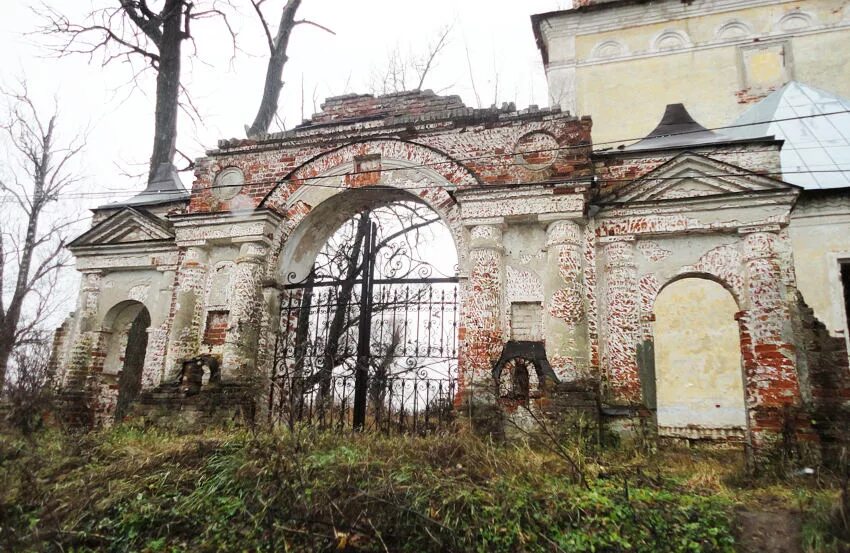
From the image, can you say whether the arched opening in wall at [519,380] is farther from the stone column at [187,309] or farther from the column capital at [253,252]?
the stone column at [187,309]

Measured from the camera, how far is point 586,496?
4.71 m

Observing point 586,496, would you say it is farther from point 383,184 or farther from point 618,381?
point 383,184

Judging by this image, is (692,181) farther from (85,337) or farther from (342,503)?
(85,337)

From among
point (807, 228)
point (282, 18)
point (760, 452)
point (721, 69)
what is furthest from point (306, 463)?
point (282, 18)

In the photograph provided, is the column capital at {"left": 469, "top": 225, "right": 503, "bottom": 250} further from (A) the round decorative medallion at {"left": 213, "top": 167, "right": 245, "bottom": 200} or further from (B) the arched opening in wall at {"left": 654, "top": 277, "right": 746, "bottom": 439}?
(B) the arched opening in wall at {"left": 654, "top": 277, "right": 746, "bottom": 439}

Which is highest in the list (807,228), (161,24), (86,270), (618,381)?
(161,24)

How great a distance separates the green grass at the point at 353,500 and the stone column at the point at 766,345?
107 cm

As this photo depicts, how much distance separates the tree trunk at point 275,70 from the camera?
14511 millimetres

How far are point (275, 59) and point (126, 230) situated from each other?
783cm

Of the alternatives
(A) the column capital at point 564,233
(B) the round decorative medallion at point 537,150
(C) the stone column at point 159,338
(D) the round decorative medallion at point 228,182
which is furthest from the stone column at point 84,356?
(A) the column capital at point 564,233

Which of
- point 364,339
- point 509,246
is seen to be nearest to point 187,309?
point 364,339

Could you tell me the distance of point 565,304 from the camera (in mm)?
6895

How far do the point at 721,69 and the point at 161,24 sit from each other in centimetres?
1258

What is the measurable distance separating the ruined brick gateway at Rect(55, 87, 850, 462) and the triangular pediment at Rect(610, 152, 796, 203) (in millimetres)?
22
